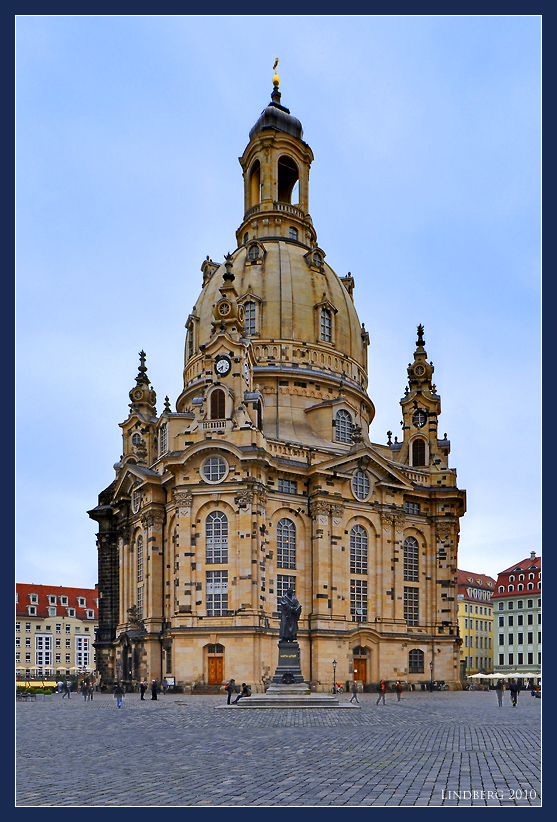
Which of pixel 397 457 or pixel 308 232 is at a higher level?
pixel 308 232

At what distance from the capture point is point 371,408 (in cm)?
9012

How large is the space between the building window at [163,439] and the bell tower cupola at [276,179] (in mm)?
22619

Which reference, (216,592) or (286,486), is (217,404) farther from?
(216,592)

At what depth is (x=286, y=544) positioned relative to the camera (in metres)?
71.3

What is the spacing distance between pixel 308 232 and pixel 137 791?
272ft

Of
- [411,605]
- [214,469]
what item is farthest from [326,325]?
[411,605]

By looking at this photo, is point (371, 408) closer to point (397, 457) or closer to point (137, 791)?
point (397, 457)

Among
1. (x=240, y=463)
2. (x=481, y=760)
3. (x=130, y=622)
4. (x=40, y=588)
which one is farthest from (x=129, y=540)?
(x=481, y=760)

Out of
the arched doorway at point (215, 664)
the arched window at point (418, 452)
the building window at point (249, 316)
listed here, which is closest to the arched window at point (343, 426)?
the arched window at point (418, 452)

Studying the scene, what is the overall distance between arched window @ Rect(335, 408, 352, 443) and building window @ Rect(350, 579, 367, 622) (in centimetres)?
1326

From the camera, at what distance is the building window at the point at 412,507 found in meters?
80.1

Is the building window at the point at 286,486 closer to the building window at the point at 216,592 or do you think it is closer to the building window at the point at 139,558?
the building window at the point at 216,592

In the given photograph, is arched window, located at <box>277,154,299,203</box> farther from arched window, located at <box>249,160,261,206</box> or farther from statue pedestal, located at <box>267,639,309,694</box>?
statue pedestal, located at <box>267,639,309,694</box>

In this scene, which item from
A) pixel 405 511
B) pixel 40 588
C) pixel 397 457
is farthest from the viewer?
pixel 40 588
